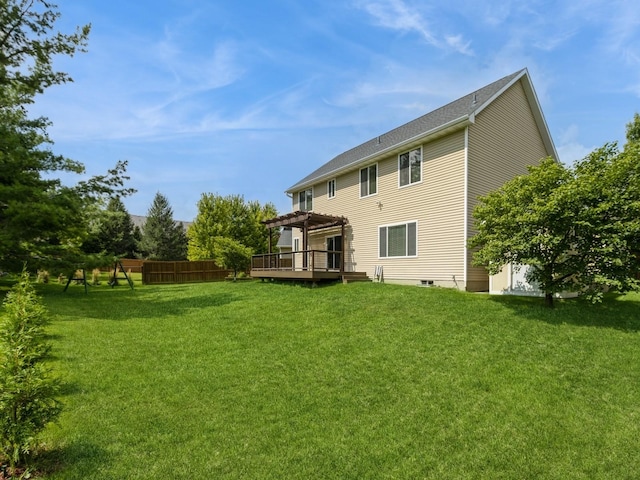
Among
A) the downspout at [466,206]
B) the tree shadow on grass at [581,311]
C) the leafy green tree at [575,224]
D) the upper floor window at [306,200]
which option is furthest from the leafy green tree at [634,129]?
the upper floor window at [306,200]

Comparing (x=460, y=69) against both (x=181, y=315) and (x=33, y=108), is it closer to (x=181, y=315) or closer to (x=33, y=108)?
(x=181, y=315)

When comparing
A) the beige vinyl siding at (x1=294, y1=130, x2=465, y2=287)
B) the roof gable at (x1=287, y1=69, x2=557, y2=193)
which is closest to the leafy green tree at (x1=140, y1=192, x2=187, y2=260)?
the roof gable at (x1=287, y1=69, x2=557, y2=193)

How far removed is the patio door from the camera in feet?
56.9

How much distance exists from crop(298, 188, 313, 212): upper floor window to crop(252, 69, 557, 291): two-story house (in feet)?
8.69

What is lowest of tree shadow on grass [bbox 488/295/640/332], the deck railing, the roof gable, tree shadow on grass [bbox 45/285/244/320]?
tree shadow on grass [bbox 45/285/244/320]

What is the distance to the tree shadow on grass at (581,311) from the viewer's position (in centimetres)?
805

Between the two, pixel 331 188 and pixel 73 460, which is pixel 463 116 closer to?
pixel 331 188

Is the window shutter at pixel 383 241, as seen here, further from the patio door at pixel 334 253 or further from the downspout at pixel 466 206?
the downspout at pixel 466 206

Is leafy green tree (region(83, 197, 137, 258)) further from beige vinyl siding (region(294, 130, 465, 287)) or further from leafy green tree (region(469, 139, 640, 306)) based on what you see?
leafy green tree (region(469, 139, 640, 306))

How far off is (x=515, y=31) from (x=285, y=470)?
47.7ft

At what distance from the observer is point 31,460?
11.3 ft

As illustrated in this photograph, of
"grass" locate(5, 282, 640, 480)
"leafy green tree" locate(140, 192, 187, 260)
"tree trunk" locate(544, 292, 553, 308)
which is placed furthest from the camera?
"leafy green tree" locate(140, 192, 187, 260)

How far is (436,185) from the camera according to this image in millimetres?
12922

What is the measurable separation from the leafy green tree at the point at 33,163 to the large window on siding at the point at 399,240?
11410mm
